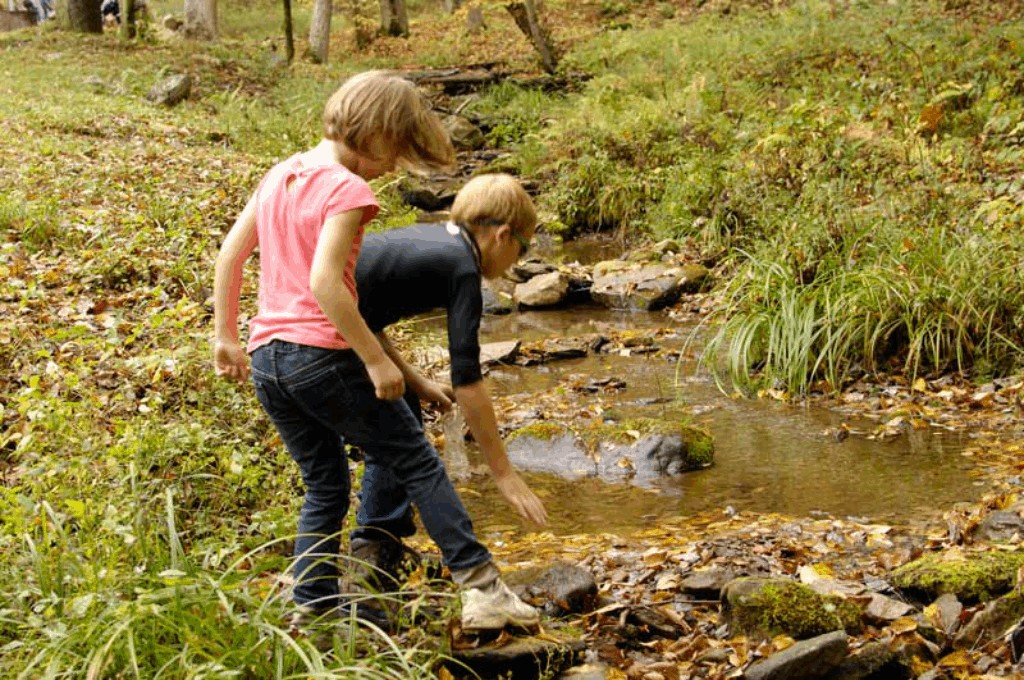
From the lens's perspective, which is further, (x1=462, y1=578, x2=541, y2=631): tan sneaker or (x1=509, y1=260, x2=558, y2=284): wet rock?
(x1=509, y1=260, x2=558, y2=284): wet rock

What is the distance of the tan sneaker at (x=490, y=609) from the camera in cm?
310

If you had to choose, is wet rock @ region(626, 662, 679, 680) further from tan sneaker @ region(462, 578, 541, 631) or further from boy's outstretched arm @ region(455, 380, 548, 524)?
boy's outstretched arm @ region(455, 380, 548, 524)

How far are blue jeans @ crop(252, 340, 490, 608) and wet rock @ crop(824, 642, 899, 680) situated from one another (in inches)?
43.7

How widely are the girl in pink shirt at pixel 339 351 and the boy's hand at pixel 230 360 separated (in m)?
0.30

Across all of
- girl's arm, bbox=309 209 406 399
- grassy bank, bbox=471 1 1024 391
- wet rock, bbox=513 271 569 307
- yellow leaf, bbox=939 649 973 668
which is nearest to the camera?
girl's arm, bbox=309 209 406 399

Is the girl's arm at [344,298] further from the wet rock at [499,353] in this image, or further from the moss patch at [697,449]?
the wet rock at [499,353]

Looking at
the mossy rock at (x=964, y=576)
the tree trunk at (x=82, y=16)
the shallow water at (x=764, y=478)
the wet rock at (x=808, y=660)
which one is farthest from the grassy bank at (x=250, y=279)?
the tree trunk at (x=82, y=16)

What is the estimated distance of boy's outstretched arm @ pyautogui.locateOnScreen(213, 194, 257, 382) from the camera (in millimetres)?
3287

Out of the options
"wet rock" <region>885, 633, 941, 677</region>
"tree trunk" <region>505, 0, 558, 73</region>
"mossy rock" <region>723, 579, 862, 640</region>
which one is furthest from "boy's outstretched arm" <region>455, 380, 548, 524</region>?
"tree trunk" <region>505, 0, 558, 73</region>

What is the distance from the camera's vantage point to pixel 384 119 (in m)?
2.97

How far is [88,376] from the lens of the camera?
16.4 ft

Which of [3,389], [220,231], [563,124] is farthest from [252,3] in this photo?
[3,389]

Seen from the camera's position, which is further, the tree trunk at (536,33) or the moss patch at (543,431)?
the tree trunk at (536,33)

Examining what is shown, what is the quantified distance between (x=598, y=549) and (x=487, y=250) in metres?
1.95
